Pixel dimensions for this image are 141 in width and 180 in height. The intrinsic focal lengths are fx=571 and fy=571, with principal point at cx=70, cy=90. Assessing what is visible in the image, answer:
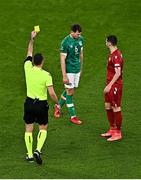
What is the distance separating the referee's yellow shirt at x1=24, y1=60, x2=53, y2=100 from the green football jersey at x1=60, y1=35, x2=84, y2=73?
7.06 feet

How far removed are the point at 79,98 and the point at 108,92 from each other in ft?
9.71

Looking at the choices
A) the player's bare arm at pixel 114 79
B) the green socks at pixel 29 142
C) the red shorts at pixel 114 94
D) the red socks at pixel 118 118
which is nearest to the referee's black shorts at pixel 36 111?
the green socks at pixel 29 142

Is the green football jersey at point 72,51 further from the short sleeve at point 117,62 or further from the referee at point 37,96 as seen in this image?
the referee at point 37,96

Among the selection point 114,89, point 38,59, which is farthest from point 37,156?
point 114,89

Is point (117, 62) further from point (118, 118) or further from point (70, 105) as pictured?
point (70, 105)

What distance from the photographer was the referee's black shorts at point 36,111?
11.7 meters

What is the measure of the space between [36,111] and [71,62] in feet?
8.72

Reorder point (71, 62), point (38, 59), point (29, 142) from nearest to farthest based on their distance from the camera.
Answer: point (38, 59), point (29, 142), point (71, 62)

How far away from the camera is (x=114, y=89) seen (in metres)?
12.9

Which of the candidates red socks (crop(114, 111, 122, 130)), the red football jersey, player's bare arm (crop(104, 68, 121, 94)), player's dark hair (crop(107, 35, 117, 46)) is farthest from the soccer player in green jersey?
player's bare arm (crop(104, 68, 121, 94))

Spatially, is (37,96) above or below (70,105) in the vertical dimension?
above

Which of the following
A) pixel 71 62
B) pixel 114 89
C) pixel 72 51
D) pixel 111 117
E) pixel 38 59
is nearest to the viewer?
pixel 38 59

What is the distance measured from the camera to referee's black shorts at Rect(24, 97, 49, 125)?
1166 centimetres

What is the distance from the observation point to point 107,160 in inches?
473
